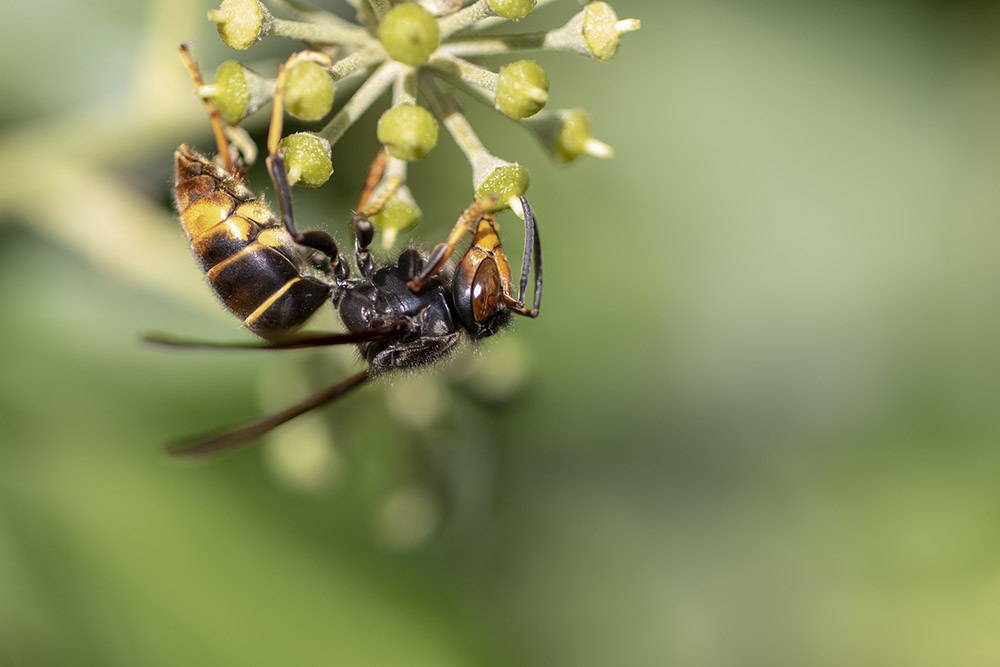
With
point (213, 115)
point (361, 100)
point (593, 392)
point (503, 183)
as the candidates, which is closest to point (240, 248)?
point (213, 115)

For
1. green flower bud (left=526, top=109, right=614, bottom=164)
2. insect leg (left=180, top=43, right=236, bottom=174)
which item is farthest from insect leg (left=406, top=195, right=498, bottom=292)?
insect leg (left=180, top=43, right=236, bottom=174)

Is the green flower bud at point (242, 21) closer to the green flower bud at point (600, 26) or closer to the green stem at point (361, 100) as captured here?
the green stem at point (361, 100)

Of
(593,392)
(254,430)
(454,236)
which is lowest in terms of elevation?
(593,392)

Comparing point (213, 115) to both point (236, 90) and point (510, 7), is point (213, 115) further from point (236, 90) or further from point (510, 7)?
point (510, 7)

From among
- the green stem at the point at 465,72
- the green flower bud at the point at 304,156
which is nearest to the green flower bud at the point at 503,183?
the green stem at the point at 465,72

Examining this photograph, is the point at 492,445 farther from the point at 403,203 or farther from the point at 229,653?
the point at 403,203
